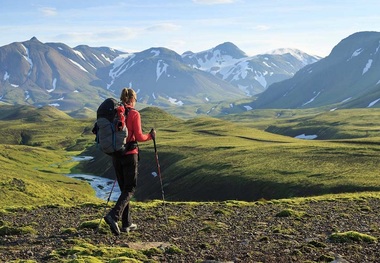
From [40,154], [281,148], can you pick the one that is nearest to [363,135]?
[281,148]

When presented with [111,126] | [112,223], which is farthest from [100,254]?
[111,126]

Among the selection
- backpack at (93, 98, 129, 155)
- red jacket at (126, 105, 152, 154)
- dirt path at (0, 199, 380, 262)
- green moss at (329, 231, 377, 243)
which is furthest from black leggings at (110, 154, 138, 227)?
green moss at (329, 231, 377, 243)

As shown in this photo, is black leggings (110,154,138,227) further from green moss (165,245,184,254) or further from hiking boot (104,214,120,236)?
green moss (165,245,184,254)

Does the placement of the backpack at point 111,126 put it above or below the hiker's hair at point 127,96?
below

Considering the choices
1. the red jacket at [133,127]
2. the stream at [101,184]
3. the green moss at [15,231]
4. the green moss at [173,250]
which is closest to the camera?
the green moss at [173,250]

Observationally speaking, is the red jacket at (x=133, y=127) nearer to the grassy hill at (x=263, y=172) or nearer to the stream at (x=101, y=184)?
the grassy hill at (x=263, y=172)

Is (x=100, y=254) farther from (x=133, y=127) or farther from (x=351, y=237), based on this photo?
(x=351, y=237)

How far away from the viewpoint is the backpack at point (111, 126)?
723 inches

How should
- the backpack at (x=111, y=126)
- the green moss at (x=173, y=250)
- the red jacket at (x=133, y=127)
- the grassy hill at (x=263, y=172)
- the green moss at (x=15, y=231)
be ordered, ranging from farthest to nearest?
the grassy hill at (x=263, y=172), the green moss at (x=15, y=231), the red jacket at (x=133, y=127), the backpack at (x=111, y=126), the green moss at (x=173, y=250)

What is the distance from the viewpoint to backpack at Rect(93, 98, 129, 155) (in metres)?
18.4

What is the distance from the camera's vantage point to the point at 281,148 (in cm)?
12088

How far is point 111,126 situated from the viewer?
18375mm

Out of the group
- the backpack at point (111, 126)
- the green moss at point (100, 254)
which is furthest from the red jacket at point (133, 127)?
the green moss at point (100, 254)

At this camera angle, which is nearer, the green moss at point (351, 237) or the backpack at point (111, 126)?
the backpack at point (111, 126)
